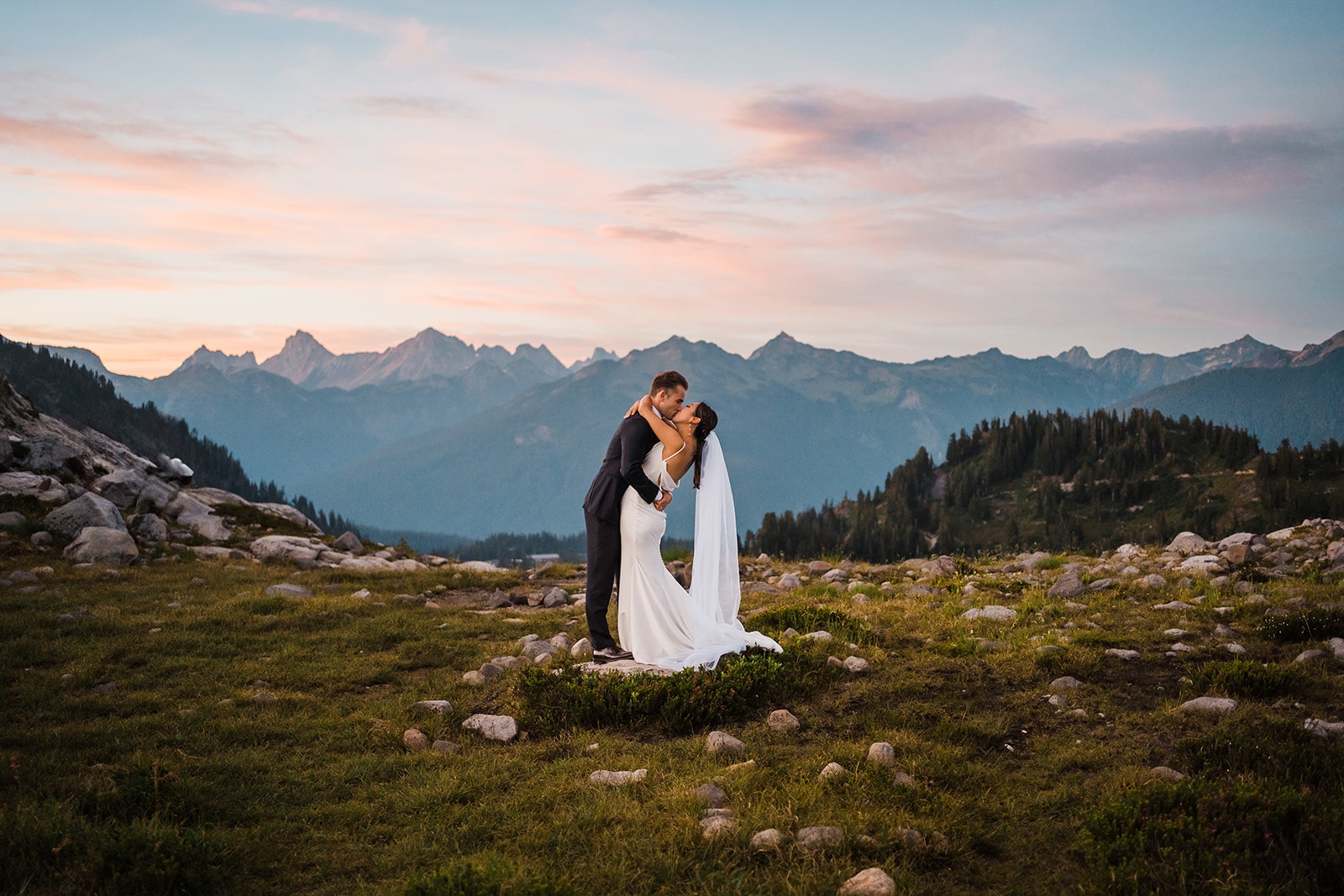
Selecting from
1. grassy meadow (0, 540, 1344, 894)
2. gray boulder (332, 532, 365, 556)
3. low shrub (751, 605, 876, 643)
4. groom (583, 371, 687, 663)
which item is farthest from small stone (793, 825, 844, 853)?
gray boulder (332, 532, 365, 556)

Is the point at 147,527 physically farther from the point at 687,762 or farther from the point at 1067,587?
the point at 1067,587

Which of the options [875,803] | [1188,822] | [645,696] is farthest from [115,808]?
[1188,822]

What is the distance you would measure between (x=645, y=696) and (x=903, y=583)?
9.92 m

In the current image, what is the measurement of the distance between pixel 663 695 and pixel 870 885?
4462mm

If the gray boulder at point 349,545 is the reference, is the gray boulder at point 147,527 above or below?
above

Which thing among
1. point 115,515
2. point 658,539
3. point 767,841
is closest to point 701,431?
point 658,539

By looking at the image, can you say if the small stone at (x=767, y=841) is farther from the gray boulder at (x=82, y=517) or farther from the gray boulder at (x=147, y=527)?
the gray boulder at (x=147, y=527)

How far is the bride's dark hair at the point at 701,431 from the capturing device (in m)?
12.5

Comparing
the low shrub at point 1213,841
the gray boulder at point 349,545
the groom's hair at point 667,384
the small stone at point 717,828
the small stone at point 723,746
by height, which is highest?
the groom's hair at point 667,384

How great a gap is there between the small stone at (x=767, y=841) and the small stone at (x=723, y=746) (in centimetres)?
197

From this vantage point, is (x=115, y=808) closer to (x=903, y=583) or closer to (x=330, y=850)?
(x=330, y=850)

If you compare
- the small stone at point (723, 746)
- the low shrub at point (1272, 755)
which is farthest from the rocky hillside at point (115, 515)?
the low shrub at point (1272, 755)

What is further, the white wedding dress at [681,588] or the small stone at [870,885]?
the white wedding dress at [681,588]

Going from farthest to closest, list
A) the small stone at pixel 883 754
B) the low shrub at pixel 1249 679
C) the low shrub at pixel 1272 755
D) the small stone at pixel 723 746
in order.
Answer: the low shrub at pixel 1249 679
the small stone at pixel 723 746
the small stone at pixel 883 754
the low shrub at pixel 1272 755
